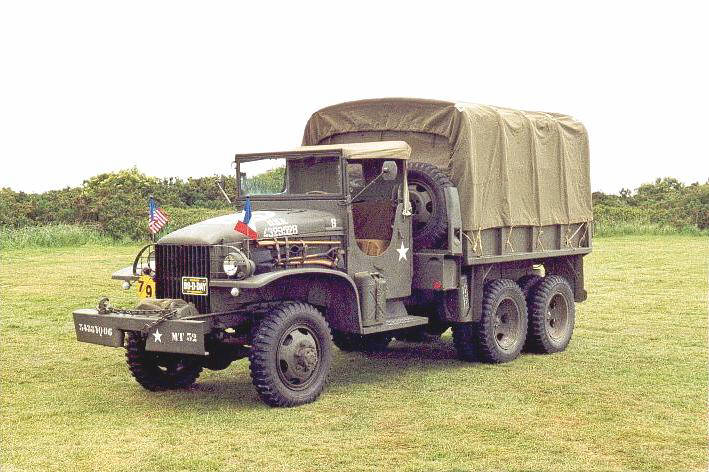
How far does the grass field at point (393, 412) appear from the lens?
7367mm

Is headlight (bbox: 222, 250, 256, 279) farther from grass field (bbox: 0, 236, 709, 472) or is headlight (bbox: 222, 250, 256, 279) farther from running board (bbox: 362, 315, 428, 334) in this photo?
running board (bbox: 362, 315, 428, 334)

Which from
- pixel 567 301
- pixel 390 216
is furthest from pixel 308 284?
pixel 567 301

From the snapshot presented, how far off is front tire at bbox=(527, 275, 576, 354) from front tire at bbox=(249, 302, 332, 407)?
3.82 metres

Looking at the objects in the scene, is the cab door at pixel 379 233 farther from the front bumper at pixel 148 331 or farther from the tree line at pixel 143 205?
the tree line at pixel 143 205

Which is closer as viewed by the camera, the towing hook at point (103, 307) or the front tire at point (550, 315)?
the towing hook at point (103, 307)

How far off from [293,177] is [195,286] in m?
1.92

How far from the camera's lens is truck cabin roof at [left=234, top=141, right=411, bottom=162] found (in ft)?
32.9

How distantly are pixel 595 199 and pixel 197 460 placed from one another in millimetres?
35192

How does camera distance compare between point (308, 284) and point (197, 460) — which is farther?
point (308, 284)

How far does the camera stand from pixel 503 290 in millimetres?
11766

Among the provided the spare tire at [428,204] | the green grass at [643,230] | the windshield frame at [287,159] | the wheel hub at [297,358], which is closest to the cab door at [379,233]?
the windshield frame at [287,159]

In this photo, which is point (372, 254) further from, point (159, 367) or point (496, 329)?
point (159, 367)

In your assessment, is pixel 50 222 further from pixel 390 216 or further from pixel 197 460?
pixel 197 460

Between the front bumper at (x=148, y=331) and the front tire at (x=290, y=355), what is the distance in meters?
0.55
